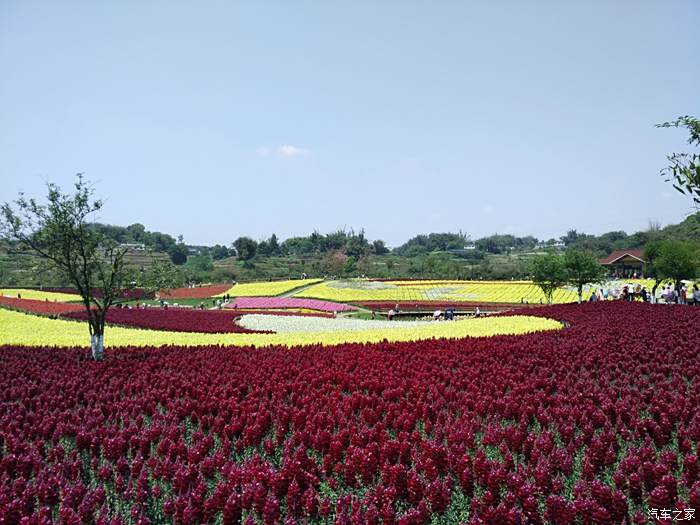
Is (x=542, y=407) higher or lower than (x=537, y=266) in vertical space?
lower

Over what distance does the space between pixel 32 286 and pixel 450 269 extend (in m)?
67.4

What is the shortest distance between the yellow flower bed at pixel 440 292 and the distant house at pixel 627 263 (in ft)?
64.1

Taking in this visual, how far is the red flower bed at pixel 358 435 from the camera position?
5.34 metres

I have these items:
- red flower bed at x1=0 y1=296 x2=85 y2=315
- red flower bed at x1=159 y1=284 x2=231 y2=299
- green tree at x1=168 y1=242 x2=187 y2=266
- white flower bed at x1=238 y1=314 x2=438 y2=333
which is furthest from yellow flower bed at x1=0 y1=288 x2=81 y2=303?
green tree at x1=168 y1=242 x2=187 y2=266

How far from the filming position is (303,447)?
22.3 ft

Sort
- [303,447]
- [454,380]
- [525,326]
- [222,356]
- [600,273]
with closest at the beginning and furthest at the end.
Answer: [303,447] < [454,380] < [222,356] < [525,326] < [600,273]

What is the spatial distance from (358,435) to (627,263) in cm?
8950

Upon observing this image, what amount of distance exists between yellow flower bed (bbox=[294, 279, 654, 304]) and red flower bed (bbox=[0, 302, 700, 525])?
43.7 m

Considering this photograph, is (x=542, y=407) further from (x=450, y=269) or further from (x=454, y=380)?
(x=450, y=269)

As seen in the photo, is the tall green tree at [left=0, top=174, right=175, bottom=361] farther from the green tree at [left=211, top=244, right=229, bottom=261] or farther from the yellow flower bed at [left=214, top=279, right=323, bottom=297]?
the green tree at [left=211, top=244, right=229, bottom=261]

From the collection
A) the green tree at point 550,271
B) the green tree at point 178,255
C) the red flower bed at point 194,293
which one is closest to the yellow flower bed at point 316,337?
the green tree at point 550,271

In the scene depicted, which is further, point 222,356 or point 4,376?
point 222,356

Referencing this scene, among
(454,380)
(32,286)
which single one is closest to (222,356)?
(454,380)
